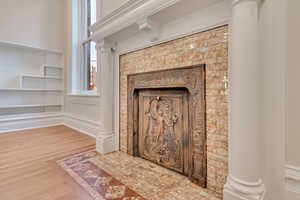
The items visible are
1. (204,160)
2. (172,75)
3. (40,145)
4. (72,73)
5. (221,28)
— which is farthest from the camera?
(72,73)

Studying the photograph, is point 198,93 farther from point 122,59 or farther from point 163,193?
point 122,59

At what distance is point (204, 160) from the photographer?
1.29m

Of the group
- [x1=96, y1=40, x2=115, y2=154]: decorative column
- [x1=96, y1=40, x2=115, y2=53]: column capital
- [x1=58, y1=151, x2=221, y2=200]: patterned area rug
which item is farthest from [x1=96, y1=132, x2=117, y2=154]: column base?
[x1=96, y1=40, x2=115, y2=53]: column capital

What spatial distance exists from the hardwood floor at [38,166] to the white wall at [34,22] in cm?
223

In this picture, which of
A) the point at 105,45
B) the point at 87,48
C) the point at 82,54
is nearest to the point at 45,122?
the point at 82,54

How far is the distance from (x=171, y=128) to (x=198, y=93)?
0.51 m

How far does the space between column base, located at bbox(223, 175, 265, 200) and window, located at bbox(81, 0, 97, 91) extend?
3.24 m

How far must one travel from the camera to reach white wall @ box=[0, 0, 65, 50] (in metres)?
3.21

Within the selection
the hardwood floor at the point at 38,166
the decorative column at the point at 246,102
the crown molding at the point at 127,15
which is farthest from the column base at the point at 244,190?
the crown molding at the point at 127,15

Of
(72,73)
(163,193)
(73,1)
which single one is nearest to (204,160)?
(163,193)

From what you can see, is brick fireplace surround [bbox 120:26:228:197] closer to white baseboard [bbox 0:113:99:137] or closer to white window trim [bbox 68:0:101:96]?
white baseboard [bbox 0:113:99:137]

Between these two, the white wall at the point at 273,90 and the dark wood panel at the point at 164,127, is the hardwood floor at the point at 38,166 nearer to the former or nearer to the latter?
the dark wood panel at the point at 164,127

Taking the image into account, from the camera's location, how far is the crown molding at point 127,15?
4.48ft

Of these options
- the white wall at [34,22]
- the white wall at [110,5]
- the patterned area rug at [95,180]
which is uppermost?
the white wall at [34,22]
